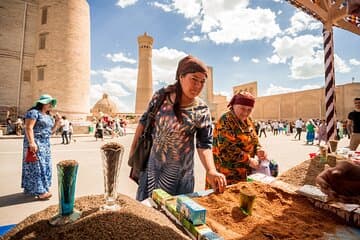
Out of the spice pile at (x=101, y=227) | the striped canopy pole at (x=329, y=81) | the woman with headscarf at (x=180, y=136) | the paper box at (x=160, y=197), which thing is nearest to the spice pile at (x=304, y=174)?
the woman with headscarf at (x=180, y=136)

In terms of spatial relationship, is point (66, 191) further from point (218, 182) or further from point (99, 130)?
point (99, 130)

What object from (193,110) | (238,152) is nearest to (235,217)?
(193,110)

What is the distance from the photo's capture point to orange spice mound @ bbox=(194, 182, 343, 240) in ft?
3.20

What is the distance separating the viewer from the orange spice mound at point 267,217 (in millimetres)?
975

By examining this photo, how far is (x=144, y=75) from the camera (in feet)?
130

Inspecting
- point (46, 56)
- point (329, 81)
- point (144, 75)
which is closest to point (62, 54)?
point (46, 56)

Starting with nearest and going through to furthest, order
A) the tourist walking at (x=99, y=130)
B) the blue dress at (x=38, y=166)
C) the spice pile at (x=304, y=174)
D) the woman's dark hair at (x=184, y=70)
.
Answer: the woman's dark hair at (x=184, y=70)
the spice pile at (x=304, y=174)
the blue dress at (x=38, y=166)
the tourist walking at (x=99, y=130)

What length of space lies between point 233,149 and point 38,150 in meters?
3.22

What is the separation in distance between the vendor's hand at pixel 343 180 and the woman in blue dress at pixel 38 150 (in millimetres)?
3798

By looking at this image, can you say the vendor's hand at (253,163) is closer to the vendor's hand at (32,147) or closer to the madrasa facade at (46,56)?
the vendor's hand at (32,147)

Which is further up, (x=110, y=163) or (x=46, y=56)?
(x=46, y=56)

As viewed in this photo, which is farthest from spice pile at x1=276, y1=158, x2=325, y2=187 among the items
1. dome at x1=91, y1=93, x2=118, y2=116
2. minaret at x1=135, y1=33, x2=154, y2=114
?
dome at x1=91, y1=93, x2=118, y2=116

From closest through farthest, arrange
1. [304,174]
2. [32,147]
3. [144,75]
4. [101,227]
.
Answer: [101,227], [304,174], [32,147], [144,75]

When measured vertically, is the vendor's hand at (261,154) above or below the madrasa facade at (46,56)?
below
